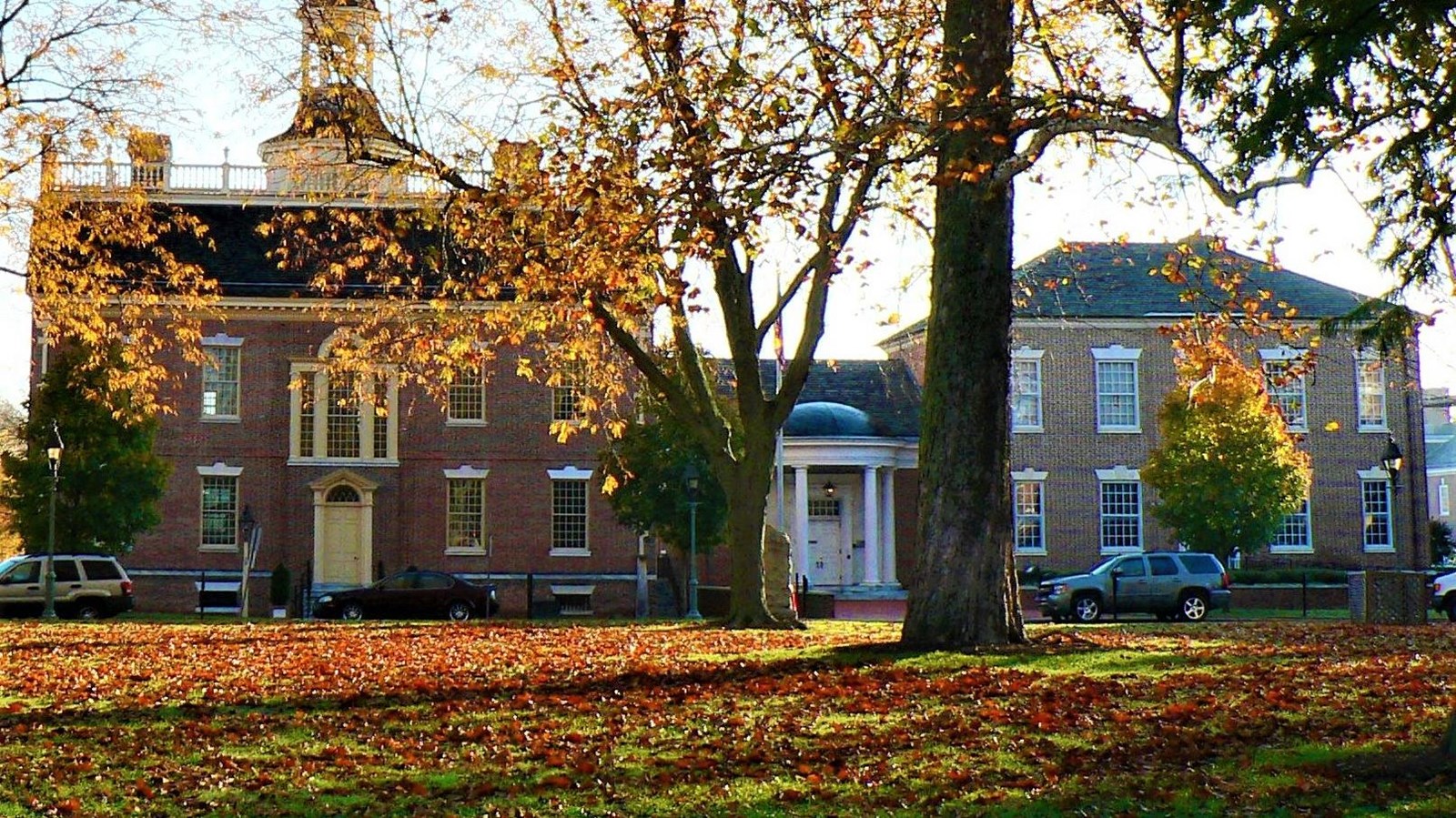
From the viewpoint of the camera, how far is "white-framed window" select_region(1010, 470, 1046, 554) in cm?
4762

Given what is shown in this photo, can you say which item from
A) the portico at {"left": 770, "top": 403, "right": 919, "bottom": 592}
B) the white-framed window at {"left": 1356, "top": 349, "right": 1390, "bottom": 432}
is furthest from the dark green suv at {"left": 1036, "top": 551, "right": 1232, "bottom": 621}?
the white-framed window at {"left": 1356, "top": 349, "right": 1390, "bottom": 432}

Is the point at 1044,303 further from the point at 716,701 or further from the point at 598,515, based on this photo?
the point at 716,701

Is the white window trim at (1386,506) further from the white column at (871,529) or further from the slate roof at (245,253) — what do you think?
the slate roof at (245,253)

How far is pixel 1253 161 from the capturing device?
35.8ft

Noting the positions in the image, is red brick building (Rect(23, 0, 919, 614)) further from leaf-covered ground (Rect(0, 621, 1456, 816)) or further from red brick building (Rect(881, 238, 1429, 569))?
leaf-covered ground (Rect(0, 621, 1456, 816))

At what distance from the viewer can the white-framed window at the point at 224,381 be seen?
44.0m

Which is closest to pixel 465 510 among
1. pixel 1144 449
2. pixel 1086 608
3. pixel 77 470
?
pixel 77 470

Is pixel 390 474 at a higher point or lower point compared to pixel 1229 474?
higher

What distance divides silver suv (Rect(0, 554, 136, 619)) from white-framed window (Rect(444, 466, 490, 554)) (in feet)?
33.6

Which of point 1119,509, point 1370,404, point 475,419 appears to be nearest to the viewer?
point 475,419

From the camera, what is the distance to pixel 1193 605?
3484cm

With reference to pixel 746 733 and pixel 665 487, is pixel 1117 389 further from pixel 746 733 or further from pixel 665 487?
pixel 746 733

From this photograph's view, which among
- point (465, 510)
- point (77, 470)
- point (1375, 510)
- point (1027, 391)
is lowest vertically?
point (1375, 510)

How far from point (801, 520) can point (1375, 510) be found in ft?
55.5
